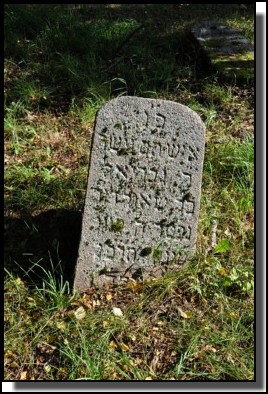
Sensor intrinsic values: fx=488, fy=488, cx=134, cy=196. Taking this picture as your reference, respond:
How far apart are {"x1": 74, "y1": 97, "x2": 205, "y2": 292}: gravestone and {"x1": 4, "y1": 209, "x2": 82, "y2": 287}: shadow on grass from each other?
0.76ft

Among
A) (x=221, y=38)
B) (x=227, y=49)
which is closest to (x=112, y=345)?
(x=227, y=49)

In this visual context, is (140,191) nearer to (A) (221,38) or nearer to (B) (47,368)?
(B) (47,368)

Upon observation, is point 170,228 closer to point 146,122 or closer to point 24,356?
point 146,122

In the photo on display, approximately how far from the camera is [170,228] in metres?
3.05

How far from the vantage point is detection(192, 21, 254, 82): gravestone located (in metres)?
5.06

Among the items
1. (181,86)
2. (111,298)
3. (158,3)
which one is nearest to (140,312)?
(111,298)

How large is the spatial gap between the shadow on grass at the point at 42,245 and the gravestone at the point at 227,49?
254 centimetres

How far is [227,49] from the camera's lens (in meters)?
5.48

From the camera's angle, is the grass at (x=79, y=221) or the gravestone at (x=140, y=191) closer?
the grass at (x=79, y=221)

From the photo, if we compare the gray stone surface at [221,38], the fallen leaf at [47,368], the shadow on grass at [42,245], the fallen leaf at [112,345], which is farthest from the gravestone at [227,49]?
the fallen leaf at [47,368]

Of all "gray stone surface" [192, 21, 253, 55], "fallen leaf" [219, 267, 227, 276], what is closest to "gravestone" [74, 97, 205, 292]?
"fallen leaf" [219, 267, 227, 276]

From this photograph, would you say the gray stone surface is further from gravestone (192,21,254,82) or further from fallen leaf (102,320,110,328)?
fallen leaf (102,320,110,328)

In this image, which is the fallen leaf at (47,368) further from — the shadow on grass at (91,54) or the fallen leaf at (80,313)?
the shadow on grass at (91,54)

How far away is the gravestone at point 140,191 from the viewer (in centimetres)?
281
